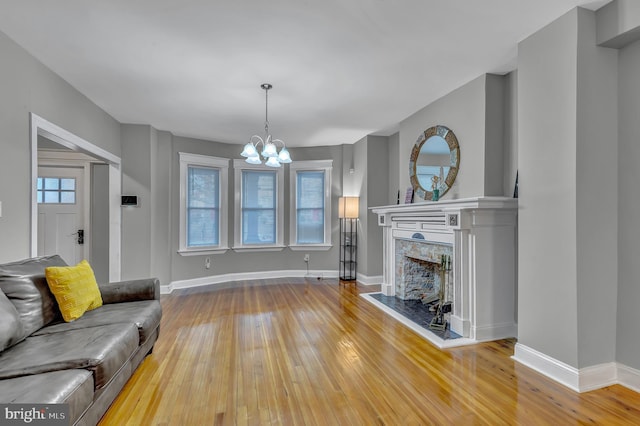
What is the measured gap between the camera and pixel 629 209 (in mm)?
2242

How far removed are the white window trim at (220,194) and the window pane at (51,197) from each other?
5.84 feet

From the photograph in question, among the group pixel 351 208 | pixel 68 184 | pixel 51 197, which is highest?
pixel 68 184

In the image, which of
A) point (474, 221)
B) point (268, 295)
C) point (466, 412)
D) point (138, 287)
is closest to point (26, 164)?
point (138, 287)

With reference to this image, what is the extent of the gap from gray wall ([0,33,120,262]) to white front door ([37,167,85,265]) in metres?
2.19

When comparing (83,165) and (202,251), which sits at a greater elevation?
(83,165)

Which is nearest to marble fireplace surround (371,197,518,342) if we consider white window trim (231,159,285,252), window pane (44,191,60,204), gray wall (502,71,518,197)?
gray wall (502,71,518,197)

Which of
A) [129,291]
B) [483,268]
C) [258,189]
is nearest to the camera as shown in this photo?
[129,291]

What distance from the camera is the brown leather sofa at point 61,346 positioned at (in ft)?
4.73

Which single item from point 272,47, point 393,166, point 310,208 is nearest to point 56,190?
point 310,208

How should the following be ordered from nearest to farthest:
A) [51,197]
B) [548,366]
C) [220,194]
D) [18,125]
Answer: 1. [548,366]
2. [18,125]
3. [51,197]
4. [220,194]

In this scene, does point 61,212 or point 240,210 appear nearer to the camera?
point 61,212

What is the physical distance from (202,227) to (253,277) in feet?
4.52

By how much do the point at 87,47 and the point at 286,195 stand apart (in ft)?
12.9

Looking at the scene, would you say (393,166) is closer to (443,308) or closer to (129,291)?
(443,308)
